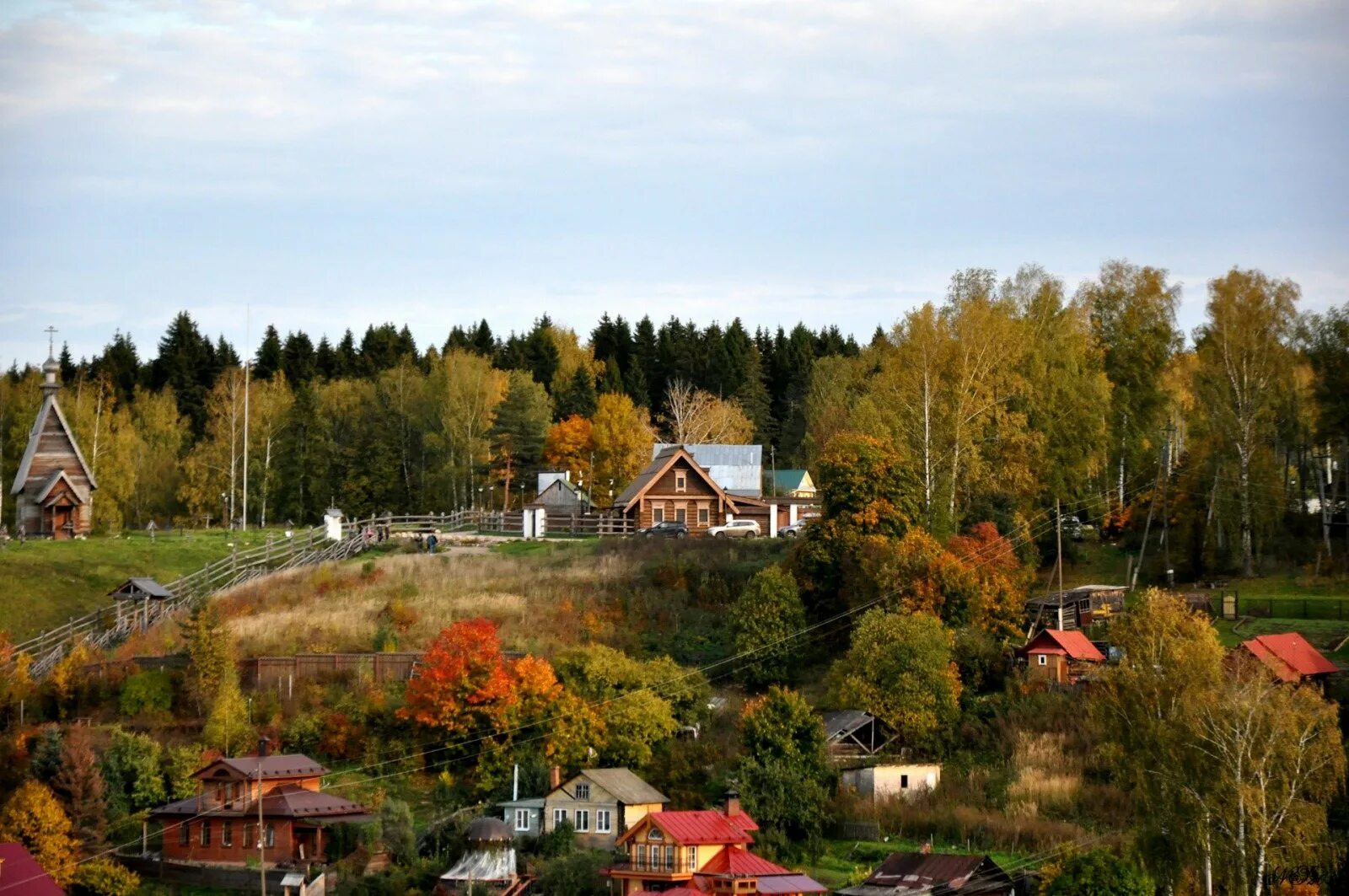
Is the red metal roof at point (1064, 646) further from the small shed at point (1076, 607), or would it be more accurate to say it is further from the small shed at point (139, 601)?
the small shed at point (139, 601)

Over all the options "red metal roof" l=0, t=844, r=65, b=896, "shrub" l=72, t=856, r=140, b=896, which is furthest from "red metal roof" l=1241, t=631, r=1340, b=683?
"red metal roof" l=0, t=844, r=65, b=896

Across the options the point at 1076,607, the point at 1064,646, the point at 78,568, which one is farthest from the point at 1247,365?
the point at 78,568

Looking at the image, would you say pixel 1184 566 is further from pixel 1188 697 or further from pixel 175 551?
pixel 175 551

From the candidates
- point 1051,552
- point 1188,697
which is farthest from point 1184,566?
point 1188,697

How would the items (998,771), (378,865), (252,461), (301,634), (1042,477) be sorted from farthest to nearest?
1. (252,461)
2. (1042,477)
3. (301,634)
4. (998,771)
5. (378,865)

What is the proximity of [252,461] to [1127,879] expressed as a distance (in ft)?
221

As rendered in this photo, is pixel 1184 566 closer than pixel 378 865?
No

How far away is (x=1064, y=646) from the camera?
56781mm

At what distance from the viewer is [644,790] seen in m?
49.7

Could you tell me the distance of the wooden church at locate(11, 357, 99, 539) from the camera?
258ft

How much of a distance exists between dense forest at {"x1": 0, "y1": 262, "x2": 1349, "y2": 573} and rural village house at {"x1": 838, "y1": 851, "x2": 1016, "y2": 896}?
23111mm

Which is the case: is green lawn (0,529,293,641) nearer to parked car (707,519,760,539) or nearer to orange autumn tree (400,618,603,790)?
orange autumn tree (400,618,603,790)

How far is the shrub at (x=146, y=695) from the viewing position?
56562 mm

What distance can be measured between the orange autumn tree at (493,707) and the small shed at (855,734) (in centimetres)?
640
